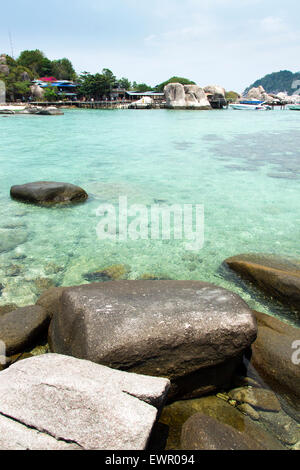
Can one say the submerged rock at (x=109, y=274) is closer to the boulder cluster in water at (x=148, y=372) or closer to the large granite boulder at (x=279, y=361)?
the boulder cluster in water at (x=148, y=372)

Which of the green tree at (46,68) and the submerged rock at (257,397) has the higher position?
the green tree at (46,68)

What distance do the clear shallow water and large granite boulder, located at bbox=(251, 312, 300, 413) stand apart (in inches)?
35.5

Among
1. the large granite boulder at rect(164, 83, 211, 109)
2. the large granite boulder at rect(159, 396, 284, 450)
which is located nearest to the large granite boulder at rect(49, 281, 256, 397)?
the large granite boulder at rect(159, 396, 284, 450)

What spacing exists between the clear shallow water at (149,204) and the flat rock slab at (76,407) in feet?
8.03

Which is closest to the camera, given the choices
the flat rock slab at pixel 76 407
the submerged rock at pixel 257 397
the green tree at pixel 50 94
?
the flat rock slab at pixel 76 407

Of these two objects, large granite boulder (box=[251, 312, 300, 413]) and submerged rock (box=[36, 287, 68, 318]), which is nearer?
large granite boulder (box=[251, 312, 300, 413])

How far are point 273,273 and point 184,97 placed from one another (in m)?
80.2

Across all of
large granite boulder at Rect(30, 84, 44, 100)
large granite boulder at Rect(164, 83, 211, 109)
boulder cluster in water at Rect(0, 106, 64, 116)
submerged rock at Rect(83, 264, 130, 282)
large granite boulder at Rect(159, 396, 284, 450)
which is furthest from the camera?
large granite boulder at Rect(164, 83, 211, 109)

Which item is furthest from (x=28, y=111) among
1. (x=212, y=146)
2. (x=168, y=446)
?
(x=168, y=446)

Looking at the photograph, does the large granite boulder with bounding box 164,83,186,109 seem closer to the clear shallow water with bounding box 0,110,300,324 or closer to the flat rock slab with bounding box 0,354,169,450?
the clear shallow water with bounding box 0,110,300,324

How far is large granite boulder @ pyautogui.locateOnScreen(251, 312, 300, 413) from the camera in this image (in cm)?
288

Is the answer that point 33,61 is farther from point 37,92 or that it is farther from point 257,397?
point 257,397

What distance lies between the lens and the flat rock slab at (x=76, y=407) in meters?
1.88

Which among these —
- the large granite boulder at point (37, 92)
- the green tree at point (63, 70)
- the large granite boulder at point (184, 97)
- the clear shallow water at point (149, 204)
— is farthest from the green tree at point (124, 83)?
the clear shallow water at point (149, 204)
